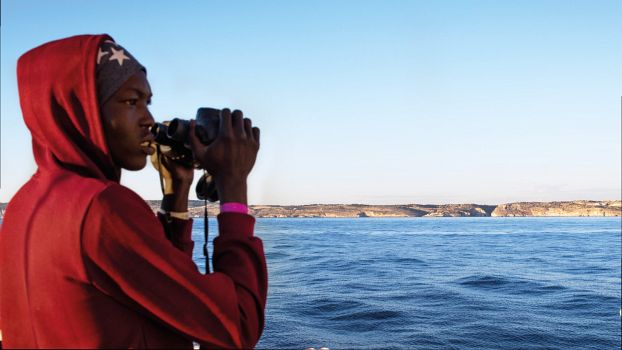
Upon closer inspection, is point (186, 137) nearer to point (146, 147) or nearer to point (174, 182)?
point (146, 147)

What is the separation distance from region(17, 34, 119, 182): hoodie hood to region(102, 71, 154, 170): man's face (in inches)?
2.9

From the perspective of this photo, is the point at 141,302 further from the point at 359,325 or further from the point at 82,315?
the point at 359,325

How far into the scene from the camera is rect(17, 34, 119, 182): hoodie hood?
1.33 meters

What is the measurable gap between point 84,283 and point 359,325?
41.7ft

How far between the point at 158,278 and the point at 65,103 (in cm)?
48

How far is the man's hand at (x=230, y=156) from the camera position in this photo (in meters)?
1.47

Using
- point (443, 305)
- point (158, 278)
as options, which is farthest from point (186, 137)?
point (443, 305)

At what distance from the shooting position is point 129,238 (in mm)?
1229

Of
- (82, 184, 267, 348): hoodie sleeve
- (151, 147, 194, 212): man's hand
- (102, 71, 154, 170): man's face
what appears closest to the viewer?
(82, 184, 267, 348): hoodie sleeve

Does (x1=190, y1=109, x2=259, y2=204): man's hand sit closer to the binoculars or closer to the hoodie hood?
the binoculars

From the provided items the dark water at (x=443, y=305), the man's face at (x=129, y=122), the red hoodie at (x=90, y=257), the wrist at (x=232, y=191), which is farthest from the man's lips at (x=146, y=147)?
the dark water at (x=443, y=305)

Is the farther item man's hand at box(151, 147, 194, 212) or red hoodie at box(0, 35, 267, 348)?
man's hand at box(151, 147, 194, 212)

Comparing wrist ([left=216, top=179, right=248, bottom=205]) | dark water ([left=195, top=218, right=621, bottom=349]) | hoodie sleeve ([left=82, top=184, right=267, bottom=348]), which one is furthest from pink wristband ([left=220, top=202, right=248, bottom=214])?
dark water ([left=195, top=218, right=621, bottom=349])

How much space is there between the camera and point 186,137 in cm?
160
